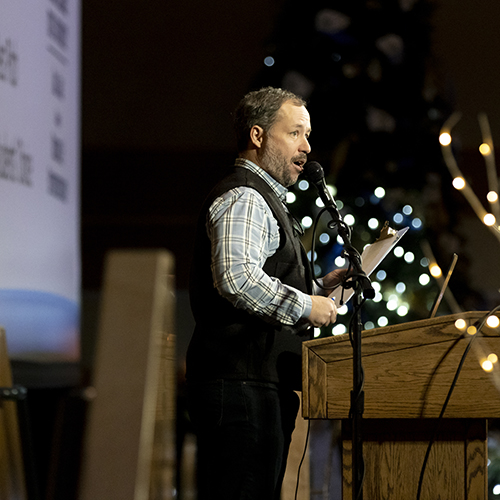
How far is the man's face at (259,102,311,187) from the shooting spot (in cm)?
179

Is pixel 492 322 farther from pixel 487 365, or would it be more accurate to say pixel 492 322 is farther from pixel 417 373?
pixel 417 373

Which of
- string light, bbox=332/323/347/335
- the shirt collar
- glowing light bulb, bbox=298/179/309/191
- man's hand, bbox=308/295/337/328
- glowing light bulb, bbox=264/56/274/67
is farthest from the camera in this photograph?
glowing light bulb, bbox=264/56/274/67

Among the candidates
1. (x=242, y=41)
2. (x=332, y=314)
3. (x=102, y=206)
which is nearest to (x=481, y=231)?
(x=242, y=41)

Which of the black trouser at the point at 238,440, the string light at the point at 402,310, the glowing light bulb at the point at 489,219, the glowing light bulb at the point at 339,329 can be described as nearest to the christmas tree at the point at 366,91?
the string light at the point at 402,310

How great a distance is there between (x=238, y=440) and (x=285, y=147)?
731 millimetres

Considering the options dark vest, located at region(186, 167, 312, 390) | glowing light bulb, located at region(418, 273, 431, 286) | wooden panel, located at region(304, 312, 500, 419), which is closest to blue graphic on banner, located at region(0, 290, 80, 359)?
dark vest, located at region(186, 167, 312, 390)

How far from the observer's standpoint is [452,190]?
3.53 m

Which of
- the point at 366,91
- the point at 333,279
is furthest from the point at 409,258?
the point at 333,279

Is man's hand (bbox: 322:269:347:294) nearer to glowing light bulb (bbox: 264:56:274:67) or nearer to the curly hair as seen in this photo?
the curly hair

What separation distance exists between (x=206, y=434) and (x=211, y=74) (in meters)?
3.82

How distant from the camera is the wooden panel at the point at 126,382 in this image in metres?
0.42

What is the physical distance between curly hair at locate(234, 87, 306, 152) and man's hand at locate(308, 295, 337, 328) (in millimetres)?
486

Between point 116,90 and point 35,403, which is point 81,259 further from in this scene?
point 35,403

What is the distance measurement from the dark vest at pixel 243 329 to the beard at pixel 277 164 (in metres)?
0.06
